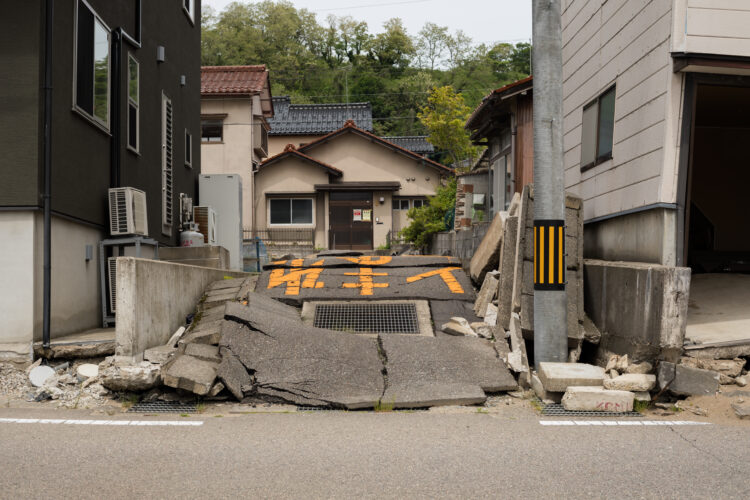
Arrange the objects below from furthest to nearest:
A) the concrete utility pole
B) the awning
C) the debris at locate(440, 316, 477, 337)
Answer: the awning
the debris at locate(440, 316, 477, 337)
the concrete utility pole

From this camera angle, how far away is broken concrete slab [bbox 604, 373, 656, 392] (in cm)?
631

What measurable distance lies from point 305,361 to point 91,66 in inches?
226

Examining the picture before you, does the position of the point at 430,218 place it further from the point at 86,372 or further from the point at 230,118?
the point at 86,372

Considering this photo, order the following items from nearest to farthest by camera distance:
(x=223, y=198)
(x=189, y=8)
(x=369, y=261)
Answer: (x=369, y=261) → (x=189, y=8) → (x=223, y=198)

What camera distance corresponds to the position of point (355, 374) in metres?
6.83

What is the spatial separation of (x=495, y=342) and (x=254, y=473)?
4516 mm

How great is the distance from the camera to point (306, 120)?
39.2 meters

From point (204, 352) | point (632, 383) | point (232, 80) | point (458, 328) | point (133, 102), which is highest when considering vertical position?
point (232, 80)

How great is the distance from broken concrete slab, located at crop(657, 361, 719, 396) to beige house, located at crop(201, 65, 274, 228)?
22909mm

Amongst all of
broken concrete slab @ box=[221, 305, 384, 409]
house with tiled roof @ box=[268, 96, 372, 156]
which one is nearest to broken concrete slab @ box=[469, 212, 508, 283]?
broken concrete slab @ box=[221, 305, 384, 409]

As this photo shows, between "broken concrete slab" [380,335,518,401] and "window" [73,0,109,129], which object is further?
"window" [73,0,109,129]

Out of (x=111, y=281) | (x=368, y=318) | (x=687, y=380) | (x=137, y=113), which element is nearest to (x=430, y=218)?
(x=137, y=113)

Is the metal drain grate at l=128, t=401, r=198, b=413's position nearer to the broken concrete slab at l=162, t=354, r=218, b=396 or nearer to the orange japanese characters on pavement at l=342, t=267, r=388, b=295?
the broken concrete slab at l=162, t=354, r=218, b=396

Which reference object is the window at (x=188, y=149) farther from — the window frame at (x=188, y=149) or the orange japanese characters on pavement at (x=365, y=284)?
the orange japanese characters on pavement at (x=365, y=284)
